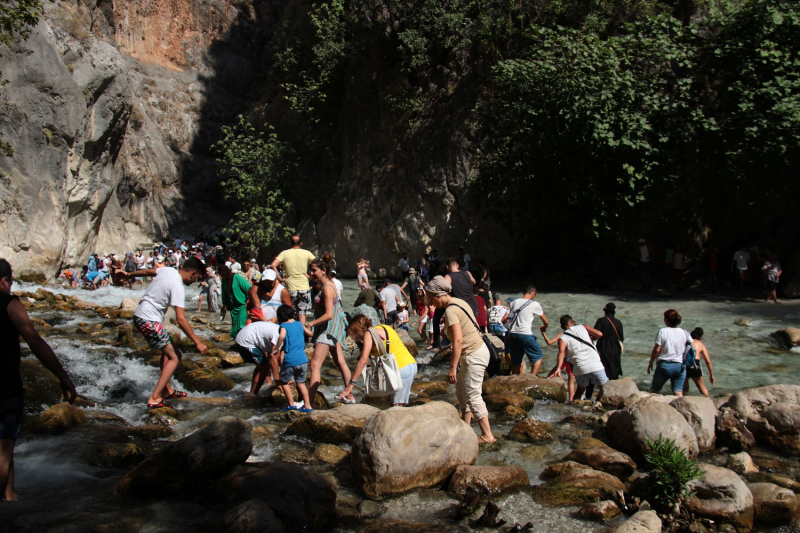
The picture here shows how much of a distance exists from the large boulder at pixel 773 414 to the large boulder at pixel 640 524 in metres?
2.84

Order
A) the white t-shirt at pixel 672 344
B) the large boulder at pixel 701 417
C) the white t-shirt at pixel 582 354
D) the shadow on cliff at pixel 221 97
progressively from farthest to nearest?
the shadow on cliff at pixel 221 97
the white t-shirt at pixel 582 354
the white t-shirt at pixel 672 344
the large boulder at pixel 701 417

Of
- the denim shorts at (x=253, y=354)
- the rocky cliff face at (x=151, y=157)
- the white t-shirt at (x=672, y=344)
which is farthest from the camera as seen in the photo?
Result: the rocky cliff face at (x=151, y=157)

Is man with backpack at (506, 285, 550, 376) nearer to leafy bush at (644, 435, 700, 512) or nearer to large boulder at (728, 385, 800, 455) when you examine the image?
large boulder at (728, 385, 800, 455)

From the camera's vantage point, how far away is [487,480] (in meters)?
5.24

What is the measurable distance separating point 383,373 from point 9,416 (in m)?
3.42

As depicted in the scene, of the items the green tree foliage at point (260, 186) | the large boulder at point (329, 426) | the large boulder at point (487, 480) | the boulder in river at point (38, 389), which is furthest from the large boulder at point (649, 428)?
the green tree foliage at point (260, 186)

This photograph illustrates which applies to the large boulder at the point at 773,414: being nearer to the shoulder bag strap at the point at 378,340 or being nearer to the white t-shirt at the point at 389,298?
the shoulder bag strap at the point at 378,340

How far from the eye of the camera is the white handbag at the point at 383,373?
6344mm

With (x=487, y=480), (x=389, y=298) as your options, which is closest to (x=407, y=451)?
(x=487, y=480)

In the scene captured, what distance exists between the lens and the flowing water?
4.65m

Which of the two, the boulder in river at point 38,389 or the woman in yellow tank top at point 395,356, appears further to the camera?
the boulder in river at point 38,389

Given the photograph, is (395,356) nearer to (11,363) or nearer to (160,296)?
(160,296)

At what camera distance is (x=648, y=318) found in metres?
14.1

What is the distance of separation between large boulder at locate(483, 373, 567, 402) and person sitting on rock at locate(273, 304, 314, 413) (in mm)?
2751
